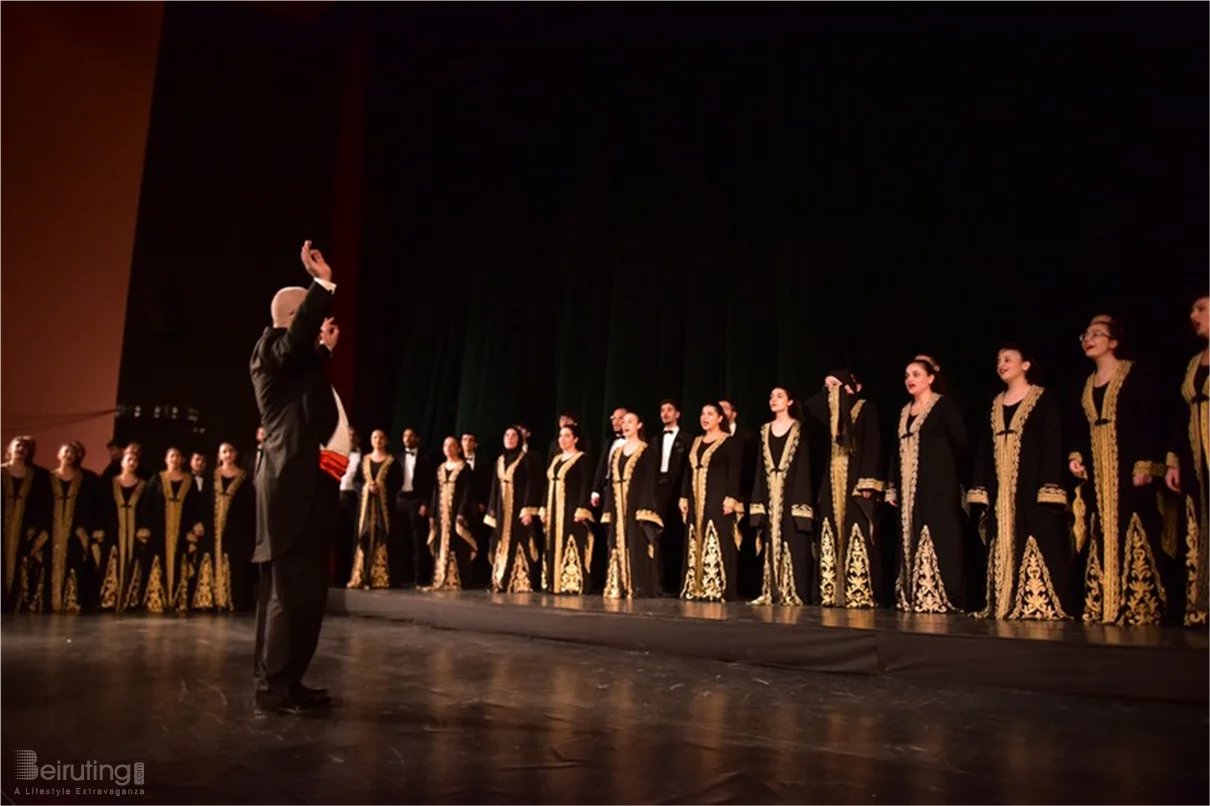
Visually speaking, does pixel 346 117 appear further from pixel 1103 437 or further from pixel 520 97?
pixel 1103 437

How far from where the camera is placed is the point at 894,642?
138 inches

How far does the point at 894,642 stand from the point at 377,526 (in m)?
4.64

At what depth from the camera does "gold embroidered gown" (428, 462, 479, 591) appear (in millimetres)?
6969

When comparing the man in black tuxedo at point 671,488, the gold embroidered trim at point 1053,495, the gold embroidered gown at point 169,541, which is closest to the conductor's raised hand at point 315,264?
the gold embroidered trim at point 1053,495

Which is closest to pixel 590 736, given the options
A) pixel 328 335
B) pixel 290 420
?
pixel 290 420

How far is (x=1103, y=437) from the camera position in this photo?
415 cm

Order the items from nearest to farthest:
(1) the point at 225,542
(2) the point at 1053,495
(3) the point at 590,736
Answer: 1. (3) the point at 590,736
2. (2) the point at 1053,495
3. (1) the point at 225,542

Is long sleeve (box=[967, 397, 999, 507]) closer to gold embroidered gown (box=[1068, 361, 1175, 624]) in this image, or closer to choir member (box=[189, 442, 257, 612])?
gold embroidered gown (box=[1068, 361, 1175, 624])

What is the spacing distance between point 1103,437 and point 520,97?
619cm

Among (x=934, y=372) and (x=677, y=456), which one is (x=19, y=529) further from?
(x=934, y=372)

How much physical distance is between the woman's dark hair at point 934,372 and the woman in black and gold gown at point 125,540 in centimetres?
555

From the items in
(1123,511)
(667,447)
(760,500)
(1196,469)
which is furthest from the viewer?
(667,447)

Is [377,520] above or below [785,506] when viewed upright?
below

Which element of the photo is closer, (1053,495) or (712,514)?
(1053,495)
